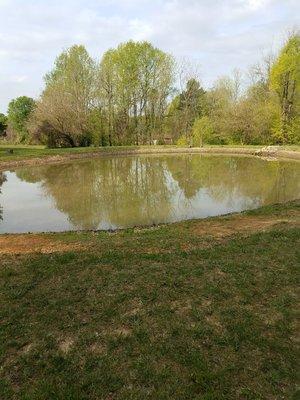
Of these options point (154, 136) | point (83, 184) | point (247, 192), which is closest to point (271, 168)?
point (247, 192)

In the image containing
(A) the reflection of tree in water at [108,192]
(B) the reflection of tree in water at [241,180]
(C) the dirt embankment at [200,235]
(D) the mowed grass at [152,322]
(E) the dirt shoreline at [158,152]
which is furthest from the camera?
(E) the dirt shoreline at [158,152]

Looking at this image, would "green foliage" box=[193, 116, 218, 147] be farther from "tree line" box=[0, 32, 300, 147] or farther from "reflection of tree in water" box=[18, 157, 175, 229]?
"reflection of tree in water" box=[18, 157, 175, 229]

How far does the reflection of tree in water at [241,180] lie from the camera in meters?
15.7

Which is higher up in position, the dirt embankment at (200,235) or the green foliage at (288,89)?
the green foliage at (288,89)

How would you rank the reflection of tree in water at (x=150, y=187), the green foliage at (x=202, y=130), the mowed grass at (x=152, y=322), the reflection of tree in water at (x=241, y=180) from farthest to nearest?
the green foliage at (x=202, y=130)
the reflection of tree in water at (x=241, y=180)
the reflection of tree in water at (x=150, y=187)
the mowed grass at (x=152, y=322)

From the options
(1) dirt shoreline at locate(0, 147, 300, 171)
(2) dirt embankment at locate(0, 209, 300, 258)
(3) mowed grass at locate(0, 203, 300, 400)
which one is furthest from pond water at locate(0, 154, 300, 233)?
(1) dirt shoreline at locate(0, 147, 300, 171)

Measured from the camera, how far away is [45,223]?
12.0m

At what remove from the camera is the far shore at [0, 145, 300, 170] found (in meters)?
31.1

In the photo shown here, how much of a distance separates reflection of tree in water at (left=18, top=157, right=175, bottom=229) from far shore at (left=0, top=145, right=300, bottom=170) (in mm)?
4456

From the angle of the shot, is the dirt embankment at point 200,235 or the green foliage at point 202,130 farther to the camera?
the green foliage at point 202,130

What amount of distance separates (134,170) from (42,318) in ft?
67.3

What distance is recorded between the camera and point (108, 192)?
1712cm

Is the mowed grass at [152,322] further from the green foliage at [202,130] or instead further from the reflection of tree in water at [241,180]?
the green foliage at [202,130]

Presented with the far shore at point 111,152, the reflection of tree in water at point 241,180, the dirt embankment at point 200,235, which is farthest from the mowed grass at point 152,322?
the far shore at point 111,152
